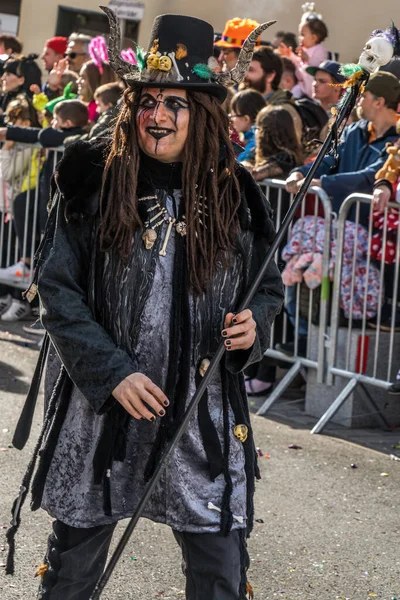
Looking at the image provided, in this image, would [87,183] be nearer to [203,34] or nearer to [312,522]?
[203,34]

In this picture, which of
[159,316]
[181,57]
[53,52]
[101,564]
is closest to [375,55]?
[181,57]

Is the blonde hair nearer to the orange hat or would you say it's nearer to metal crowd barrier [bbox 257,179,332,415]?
the orange hat

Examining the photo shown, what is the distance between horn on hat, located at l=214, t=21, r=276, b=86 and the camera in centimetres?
328

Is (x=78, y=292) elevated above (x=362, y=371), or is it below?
above

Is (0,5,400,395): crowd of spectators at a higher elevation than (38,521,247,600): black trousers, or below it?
higher

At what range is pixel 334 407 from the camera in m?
6.89

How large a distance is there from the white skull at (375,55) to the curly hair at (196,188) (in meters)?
0.43

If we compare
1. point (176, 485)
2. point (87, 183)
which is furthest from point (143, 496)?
point (87, 183)

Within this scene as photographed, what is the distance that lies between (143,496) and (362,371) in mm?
4175

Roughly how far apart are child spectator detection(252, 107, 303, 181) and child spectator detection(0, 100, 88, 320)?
220 cm

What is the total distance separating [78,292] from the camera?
316 centimetres

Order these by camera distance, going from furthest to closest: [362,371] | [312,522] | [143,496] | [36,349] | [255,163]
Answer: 1. [36,349]
2. [255,163]
3. [362,371]
4. [312,522]
5. [143,496]

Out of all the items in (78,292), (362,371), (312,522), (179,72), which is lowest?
(312,522)

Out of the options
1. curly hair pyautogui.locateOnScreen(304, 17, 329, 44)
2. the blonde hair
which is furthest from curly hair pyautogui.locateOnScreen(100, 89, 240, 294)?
curly hair pyautogui.locateOnScreen(304, 17, 329, 44)
